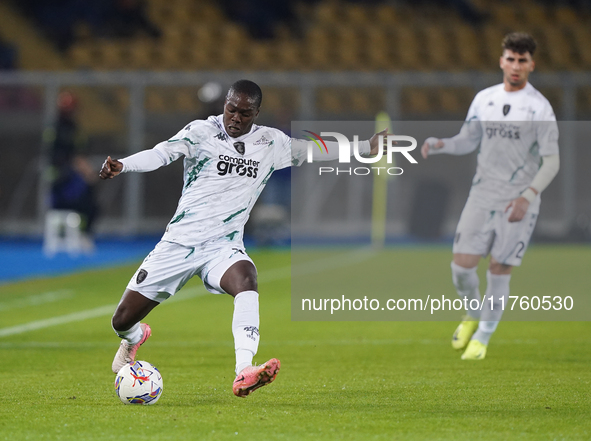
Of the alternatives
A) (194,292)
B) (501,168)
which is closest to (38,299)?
(194,292)

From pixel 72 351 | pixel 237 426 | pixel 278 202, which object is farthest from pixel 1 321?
pixel 278 202

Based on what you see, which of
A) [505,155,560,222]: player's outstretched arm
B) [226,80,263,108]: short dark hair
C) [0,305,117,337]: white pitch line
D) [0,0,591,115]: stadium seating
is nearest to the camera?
[226,80,263,108]: short dark hair

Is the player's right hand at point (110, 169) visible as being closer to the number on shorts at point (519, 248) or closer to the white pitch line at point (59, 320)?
the number on shorts at point (519, 248)

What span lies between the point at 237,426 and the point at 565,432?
1.62 meters

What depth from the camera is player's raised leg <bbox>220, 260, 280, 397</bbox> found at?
17.7 feet

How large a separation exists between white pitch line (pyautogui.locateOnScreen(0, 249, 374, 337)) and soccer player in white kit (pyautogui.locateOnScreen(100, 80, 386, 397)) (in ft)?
11.6

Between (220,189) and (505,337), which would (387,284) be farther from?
(220,189)

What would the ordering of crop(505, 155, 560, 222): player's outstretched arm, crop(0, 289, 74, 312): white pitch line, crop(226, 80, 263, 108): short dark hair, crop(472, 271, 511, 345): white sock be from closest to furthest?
crop(226, 80, 263, 108): short dark hair < crop(505, 155, 560, 222): player's outstretched arm < crop(472, 271, 511, 345): white sock < crop(0, 289, 74, 312): white pitch line

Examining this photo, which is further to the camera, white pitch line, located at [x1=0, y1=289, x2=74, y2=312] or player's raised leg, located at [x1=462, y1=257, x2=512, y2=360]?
white pitch line, located at [x1=0, y1=289, x2=74, y2=312]

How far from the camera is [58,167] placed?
1717cm

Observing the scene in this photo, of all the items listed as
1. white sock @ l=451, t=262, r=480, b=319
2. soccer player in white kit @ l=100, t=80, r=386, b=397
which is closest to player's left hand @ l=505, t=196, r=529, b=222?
white sock @ l=451, t=262, r=480, b=319

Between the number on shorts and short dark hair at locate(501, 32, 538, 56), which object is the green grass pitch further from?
short dark hair at locate(501, 32, 538, 56)

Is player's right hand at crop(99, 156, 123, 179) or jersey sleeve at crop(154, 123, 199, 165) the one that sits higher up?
jersey sleeve at crop(154, 123, 199, 165)

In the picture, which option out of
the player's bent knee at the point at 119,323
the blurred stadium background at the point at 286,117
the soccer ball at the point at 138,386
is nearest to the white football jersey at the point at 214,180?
the player's bent knee at the point at 119,323
